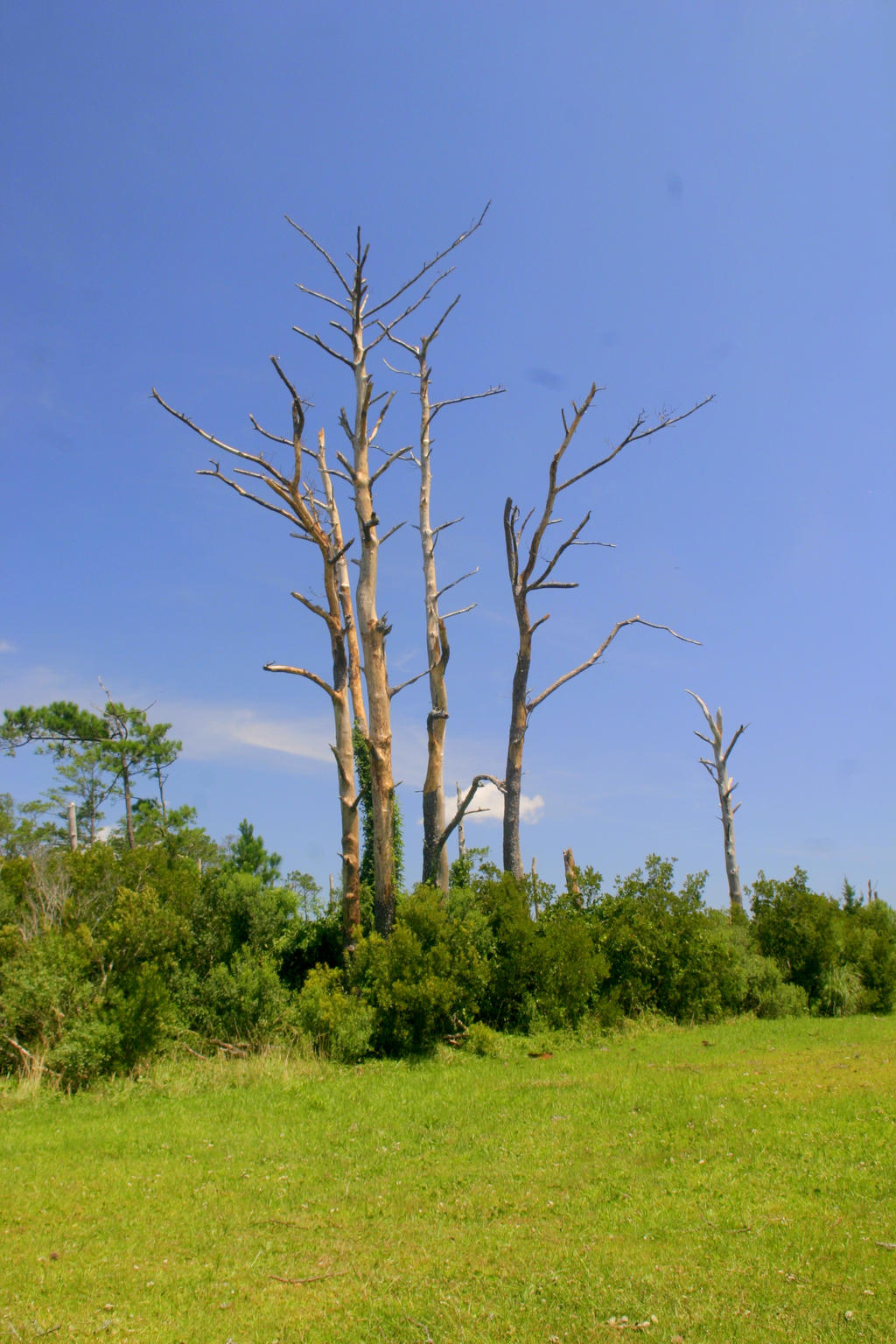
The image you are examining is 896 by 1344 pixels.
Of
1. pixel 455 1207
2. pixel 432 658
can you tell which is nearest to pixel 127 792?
pixel 432 658

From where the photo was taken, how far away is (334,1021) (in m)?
11.2

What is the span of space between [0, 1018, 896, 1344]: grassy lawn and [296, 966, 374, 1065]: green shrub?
83 centimetres

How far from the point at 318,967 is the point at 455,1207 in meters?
7.05

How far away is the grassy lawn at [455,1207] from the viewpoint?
4.31 metres

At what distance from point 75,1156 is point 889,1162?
6332mm

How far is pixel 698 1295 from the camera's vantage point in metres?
4.35

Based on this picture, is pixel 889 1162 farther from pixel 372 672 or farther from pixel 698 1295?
pixel 372 672

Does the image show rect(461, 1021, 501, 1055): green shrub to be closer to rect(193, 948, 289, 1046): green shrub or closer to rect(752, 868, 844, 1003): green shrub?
rect(193, 948, 289, 1046): green shrub

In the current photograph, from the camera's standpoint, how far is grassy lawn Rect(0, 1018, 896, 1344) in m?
4.31

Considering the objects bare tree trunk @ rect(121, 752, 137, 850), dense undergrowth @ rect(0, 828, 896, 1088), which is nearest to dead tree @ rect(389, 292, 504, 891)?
dense undergrowth @ rect(0, 828, 896, 1088)

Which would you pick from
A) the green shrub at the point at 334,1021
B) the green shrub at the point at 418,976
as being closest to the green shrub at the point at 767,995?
the green shrub at the point at 418,976

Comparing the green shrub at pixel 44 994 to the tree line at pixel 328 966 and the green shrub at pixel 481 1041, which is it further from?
the green shrub at pixel 481 1041

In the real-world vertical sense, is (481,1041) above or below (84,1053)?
below

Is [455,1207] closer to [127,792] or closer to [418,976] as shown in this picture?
[418,976]
